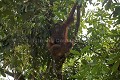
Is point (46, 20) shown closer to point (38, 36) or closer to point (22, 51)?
point (38, 36)

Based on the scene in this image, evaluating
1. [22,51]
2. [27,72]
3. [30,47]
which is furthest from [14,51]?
[27,72]

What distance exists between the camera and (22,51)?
202 centimetres

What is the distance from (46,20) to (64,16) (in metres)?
0.15

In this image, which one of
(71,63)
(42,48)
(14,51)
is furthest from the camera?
(71,63)

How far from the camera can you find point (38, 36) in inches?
87.8

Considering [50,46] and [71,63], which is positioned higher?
[50,46]

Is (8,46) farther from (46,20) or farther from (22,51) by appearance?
(46,20)

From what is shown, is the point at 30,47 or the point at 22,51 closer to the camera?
the point at 22,51

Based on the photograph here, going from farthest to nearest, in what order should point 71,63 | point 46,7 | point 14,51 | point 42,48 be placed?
point 71,63 → point 42,48 → point 46,7 → point 14,51

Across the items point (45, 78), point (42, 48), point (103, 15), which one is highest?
point (103, 15)

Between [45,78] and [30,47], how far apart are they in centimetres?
28

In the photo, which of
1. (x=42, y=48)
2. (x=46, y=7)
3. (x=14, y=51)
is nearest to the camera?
(x=14, y=51)

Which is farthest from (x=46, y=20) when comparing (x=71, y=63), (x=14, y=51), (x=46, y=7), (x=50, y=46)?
(x=71, y=63)

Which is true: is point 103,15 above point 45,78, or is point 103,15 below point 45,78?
above
